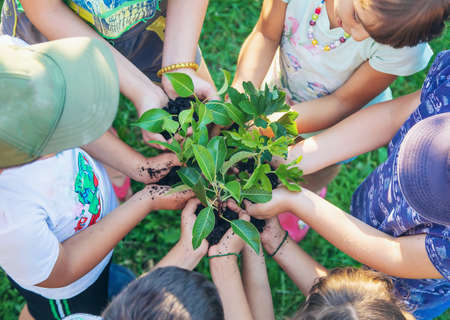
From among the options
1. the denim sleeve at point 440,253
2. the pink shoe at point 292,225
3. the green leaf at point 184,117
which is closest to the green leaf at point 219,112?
the green leaf at point 184,117

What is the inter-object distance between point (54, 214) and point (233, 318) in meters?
0.75

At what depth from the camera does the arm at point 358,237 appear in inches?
52.5

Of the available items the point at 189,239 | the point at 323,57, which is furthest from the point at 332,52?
the point at 189,239

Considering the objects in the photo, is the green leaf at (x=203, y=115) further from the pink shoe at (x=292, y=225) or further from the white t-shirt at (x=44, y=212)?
the pink shoe at (x=292, y=225)

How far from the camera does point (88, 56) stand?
1.11 meters

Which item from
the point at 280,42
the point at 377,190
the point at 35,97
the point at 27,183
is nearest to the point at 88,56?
the point at 35,97

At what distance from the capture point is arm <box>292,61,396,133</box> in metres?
1.57

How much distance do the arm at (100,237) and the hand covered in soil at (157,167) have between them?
4cm

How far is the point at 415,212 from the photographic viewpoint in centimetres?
129

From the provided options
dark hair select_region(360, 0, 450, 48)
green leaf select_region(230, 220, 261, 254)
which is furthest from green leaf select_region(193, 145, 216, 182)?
dark hair select_region(360, 0, 450, 48)

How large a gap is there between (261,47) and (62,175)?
40.0 inches

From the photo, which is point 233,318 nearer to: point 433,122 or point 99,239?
point 99,239

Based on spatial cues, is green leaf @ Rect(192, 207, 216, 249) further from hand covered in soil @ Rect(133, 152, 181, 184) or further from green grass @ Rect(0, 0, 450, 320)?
green grass @ Rect(0, 0, 450, 320)

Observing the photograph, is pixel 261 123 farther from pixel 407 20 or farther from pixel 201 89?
pixel 407 20
